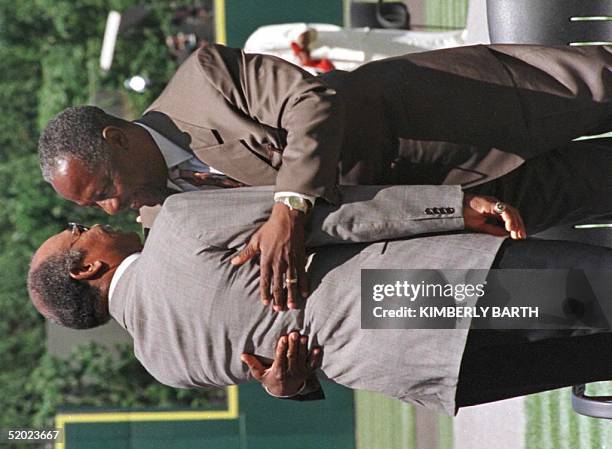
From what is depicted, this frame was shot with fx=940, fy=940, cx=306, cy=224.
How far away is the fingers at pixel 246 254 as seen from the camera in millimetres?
2209

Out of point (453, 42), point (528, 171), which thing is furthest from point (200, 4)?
point (528, 171)

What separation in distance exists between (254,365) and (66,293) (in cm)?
55

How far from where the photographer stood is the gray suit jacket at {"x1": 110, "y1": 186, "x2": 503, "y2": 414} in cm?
219

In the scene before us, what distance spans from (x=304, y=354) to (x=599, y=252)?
741 millimetres

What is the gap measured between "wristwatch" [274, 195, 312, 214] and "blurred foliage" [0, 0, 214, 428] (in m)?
5.20

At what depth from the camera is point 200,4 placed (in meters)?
10.6

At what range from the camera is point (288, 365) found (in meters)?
2.30

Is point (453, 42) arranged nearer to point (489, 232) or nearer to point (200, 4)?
point (489, 232)

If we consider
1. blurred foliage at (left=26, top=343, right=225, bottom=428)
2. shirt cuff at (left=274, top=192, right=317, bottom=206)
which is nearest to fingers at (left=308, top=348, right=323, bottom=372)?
shirt cuff at (left=274, top=192, right=317, bottom=206)

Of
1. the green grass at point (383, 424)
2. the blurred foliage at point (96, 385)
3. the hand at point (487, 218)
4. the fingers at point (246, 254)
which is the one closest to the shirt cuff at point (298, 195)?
the fingers at point (246, 254)

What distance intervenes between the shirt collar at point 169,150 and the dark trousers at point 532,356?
88cm

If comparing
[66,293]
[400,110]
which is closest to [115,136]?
[66,293]

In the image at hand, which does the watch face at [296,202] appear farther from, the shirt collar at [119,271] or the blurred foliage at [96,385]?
the blurred foliage at [96,385]

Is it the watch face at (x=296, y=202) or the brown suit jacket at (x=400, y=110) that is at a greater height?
the brown suit jacket at (x=400, y=110)
